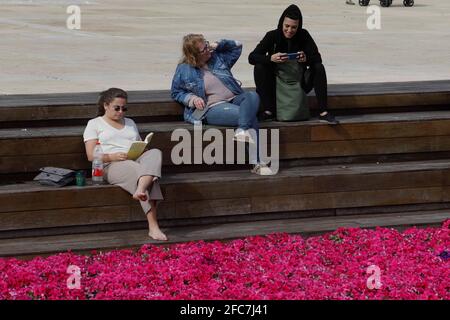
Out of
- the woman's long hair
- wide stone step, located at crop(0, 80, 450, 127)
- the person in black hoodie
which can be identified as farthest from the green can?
the person in black hoodie

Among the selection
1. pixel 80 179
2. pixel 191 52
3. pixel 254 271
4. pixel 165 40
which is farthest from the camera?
pixel 165 40

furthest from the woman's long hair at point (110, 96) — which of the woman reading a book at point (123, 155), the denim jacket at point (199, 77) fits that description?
the denim jacket at point (199, 77)

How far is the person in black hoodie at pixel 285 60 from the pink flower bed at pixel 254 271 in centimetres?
153

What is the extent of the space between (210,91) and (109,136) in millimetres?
1208

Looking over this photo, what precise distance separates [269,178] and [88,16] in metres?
16.1

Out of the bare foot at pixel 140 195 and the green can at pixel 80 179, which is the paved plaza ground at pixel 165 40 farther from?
the bare foot at pixel 140 195

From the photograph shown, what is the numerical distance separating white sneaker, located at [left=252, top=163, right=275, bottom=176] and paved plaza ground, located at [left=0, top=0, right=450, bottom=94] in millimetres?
2977

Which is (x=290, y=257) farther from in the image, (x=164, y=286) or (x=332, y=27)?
(x=332, y=27)

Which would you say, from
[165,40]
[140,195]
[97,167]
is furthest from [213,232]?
[165,40]

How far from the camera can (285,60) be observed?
31.3 ft

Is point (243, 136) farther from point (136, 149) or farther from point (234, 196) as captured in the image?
point (136, 149)

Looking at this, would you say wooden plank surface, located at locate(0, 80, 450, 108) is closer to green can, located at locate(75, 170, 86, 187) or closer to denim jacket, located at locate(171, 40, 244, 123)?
denim jacket, located at locate(171, 40, 244, 123)

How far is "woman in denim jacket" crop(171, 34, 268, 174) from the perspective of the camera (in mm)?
9086
